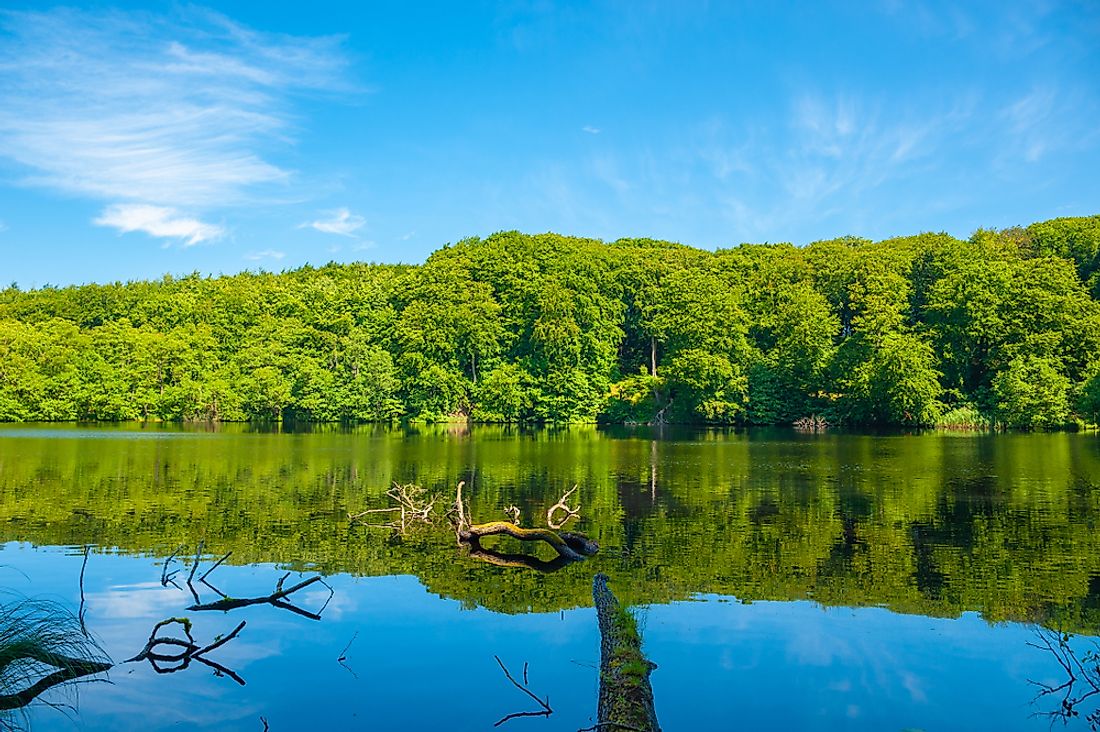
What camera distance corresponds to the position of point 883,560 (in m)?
15.6

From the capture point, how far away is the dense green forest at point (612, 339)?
67.3m

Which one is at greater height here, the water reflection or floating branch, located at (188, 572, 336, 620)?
the water reflection

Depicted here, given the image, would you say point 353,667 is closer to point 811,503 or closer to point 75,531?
point 75,531

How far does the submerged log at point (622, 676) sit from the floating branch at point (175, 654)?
4.16 metres

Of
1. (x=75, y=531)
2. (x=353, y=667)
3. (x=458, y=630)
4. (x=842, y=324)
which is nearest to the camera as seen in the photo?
(x=353, y=667)

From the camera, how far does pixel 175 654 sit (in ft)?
34.2

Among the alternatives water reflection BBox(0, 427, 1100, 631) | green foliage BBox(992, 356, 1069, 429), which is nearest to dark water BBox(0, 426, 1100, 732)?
water reflection BBox(0, 427, 1100, 631)

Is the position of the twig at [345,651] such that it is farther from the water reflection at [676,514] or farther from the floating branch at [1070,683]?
the floating branch at [1070,683]

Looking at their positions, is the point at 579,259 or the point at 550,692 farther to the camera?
the point at 579,259

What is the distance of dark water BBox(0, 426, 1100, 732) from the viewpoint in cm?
882

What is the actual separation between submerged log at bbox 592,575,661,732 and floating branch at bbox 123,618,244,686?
4.16 meters

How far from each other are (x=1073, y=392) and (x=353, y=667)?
67134 mm

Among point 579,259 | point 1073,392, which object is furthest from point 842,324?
point 579,259

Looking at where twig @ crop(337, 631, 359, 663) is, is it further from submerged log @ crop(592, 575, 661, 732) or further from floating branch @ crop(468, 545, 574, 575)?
floating branch @ crop(468, 545, 574, 575)
